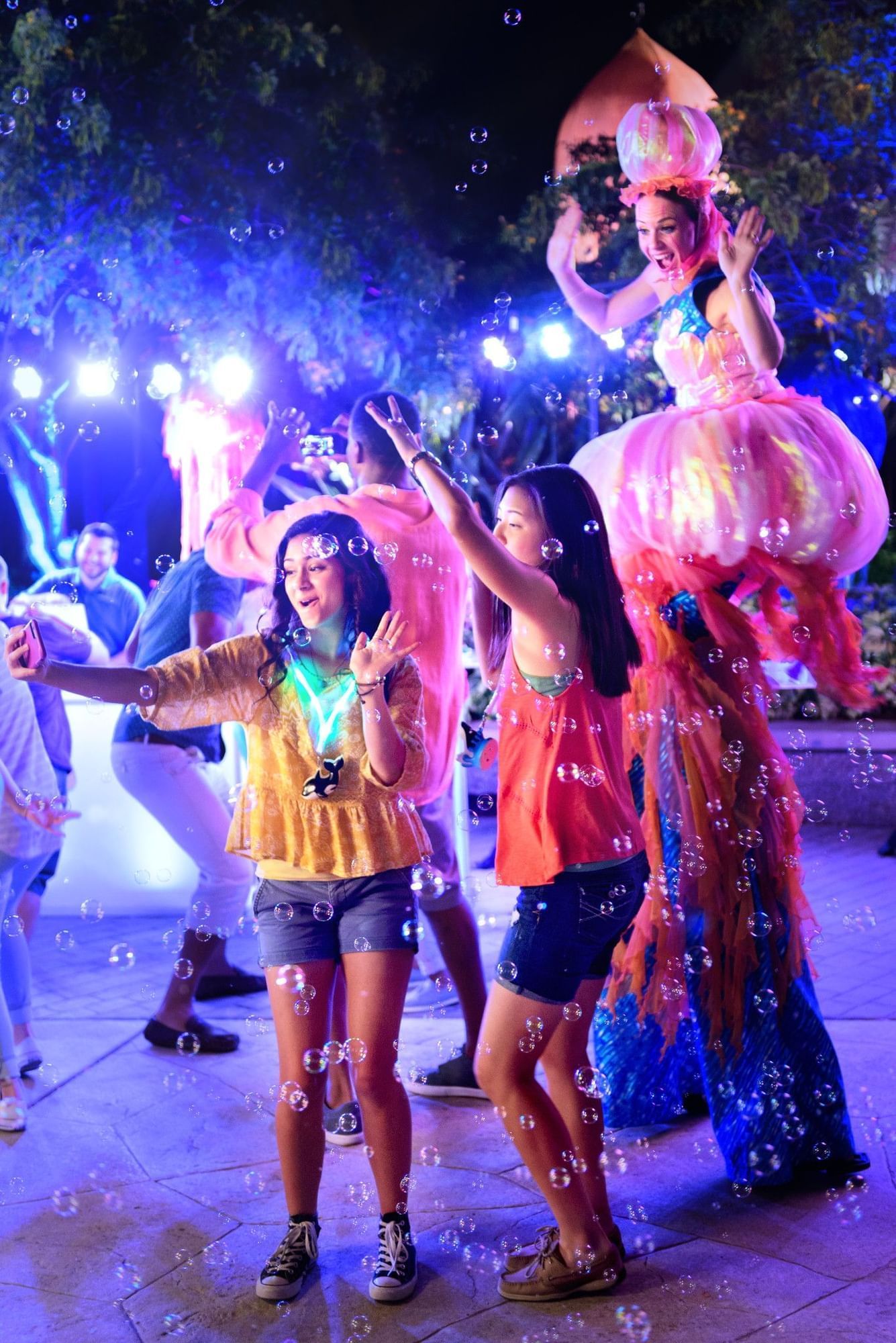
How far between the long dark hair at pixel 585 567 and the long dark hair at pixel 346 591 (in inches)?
14.2

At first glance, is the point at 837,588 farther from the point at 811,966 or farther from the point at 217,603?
the point at 217,603

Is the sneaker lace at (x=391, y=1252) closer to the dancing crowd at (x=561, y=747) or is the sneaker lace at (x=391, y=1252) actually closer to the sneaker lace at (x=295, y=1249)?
the dancing crowd at (x=561, y=747)

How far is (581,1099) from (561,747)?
70 cm

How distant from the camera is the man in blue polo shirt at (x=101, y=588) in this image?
474cm

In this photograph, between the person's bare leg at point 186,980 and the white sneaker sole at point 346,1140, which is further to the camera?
the person's bare leg at point 186,980

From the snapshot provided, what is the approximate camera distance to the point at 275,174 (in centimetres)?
877

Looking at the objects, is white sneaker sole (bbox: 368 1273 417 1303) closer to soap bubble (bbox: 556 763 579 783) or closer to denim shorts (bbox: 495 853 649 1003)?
denim shorts (bbox: 495 853 649 1003)

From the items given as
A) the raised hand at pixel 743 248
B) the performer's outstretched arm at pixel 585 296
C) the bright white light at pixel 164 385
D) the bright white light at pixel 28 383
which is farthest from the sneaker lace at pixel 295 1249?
the bright white light at pixel 28 383

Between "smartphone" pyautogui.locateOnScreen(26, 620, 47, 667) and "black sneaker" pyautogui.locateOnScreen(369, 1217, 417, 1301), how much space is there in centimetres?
124

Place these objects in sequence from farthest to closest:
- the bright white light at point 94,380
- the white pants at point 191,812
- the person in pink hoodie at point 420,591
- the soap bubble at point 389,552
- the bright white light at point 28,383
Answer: the bright white light at point 28,383, the bright white light at point 94,380, the white pants at point 191,812, the person in pink hoodie at point 420,591, the soap bubble at point 389,552

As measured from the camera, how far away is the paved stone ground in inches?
88.4

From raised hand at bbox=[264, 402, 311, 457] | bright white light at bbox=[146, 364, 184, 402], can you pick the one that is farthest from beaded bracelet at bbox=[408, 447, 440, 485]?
bright white light at bbox=[146, 364, 184, 402]

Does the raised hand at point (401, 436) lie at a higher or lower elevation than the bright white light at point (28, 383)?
lower

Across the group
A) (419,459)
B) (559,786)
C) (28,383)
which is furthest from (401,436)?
(28,383)
